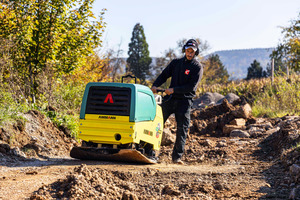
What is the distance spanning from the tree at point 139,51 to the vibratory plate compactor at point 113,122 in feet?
170

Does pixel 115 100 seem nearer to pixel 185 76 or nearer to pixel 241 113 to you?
pixel 185 76

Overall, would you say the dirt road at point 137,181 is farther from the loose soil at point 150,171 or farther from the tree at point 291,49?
the tree at point 291,49

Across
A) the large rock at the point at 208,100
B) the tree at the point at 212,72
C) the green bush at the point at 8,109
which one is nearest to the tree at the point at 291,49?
the large rock at the point at 208,100

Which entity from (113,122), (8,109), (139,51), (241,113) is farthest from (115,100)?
(139,51)

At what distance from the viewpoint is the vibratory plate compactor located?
21.0 ft

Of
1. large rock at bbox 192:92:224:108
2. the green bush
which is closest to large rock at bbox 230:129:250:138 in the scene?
the green bush

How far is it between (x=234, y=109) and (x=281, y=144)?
4.67 meters

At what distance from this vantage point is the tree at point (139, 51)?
58.6 m

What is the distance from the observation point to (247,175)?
637 centimetres

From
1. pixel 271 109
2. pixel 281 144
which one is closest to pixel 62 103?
pixel 281 144

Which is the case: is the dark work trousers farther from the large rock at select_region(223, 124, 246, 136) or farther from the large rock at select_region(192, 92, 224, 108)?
the large rock at select_region(192, 92, 224, 108)

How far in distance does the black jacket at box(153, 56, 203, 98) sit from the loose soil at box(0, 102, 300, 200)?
134 centimetres

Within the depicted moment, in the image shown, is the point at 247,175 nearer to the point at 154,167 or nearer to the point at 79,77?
the point at 154,167

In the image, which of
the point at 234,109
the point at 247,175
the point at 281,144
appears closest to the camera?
the point at 247,175
